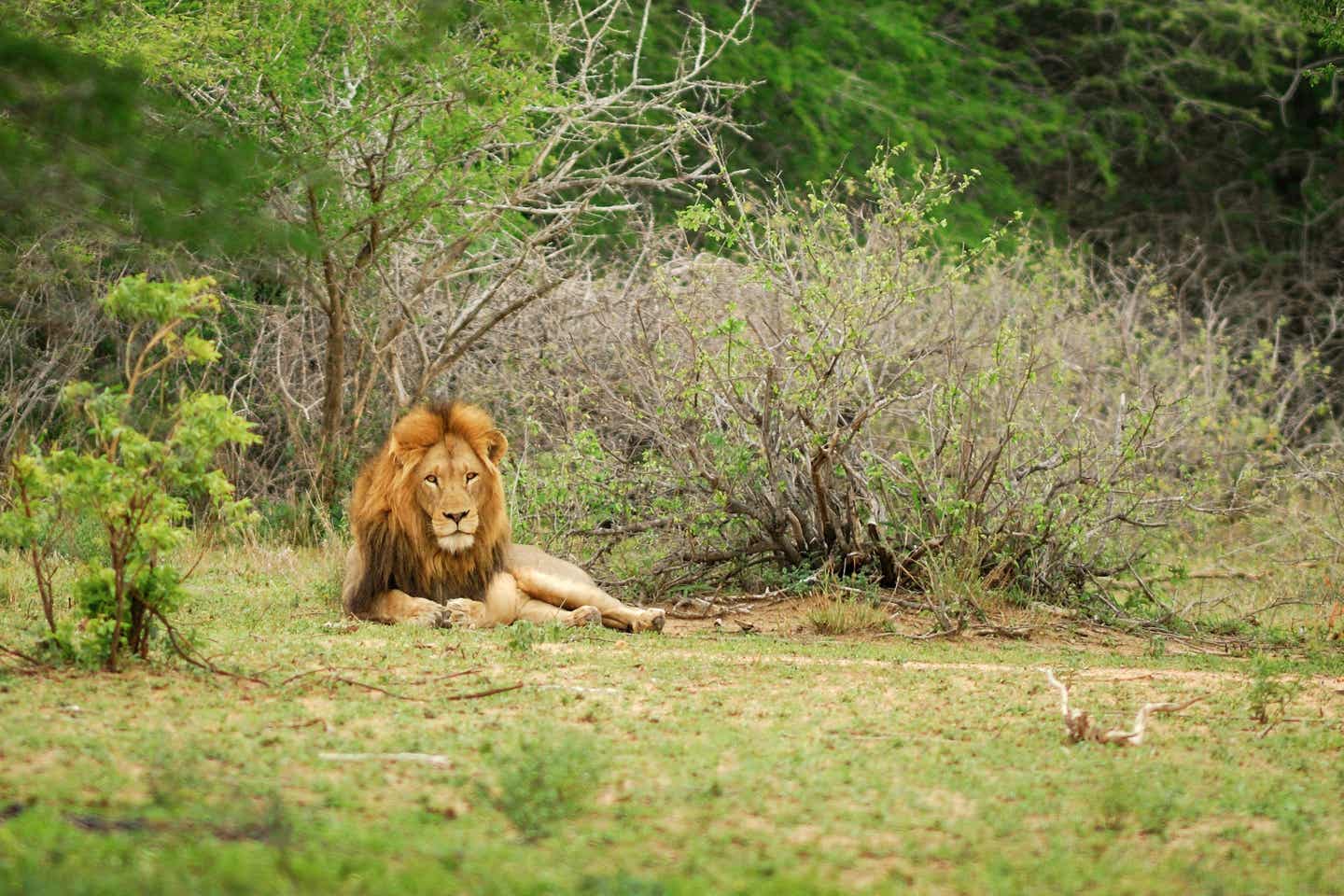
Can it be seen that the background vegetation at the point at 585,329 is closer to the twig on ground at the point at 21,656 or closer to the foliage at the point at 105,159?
the foliage at the point at 105,159

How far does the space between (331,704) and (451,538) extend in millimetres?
2581

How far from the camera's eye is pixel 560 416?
507 inches

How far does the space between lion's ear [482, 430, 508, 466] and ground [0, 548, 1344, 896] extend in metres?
1.23

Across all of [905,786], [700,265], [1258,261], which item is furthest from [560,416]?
[1258,261]

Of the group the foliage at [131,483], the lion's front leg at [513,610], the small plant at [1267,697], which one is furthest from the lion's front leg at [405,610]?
the small plant at [1267,697]

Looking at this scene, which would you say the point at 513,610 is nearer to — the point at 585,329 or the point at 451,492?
the point at 451,492

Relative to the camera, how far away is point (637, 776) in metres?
5.19

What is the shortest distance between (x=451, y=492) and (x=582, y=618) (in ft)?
3.19

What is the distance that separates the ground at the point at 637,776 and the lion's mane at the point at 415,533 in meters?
0.71

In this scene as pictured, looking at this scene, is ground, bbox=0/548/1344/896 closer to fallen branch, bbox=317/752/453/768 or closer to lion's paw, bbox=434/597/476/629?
fallen branch, bbox=317/752/453/768

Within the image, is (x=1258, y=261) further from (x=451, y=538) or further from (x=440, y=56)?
(x=451, y=538)

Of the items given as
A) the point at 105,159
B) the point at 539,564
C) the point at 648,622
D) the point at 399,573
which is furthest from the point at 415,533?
the point at 105,159

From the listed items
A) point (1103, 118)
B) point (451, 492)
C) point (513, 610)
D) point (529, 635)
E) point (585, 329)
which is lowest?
point (513, 610)

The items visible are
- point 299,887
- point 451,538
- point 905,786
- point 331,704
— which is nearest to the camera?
point 299,887
